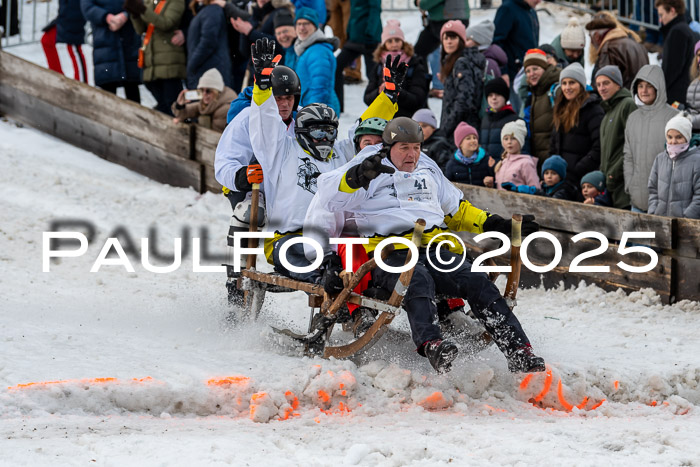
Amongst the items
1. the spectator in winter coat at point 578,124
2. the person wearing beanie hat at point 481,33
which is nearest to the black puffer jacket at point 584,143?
the spectator in winter coat at point 578,124

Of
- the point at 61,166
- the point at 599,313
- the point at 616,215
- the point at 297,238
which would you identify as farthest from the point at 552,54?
the point at 61,166

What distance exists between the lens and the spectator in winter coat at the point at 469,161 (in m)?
8.90

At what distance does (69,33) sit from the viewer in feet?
40.9

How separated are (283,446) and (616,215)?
396 cm

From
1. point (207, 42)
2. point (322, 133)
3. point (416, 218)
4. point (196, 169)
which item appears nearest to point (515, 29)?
point (207, 42)

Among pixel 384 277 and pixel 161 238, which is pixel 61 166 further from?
pixel 384 277

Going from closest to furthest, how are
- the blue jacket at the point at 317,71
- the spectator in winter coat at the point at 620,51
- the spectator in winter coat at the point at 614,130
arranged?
the spectator in winter coat at the point at 614,130, the spectator in winter coat at the point at 620,51, the blue jacket at the point at 317,71

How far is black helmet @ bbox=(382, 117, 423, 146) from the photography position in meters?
5.86

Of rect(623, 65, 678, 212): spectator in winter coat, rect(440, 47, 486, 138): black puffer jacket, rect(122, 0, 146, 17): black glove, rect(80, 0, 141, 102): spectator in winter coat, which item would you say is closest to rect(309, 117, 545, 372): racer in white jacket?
rect(623, 65, 678, 212): spectator in winter coat

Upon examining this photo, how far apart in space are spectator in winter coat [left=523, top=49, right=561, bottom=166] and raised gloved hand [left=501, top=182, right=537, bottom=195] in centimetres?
42

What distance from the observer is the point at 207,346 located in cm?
636

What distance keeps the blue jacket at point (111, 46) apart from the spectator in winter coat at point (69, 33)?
79 centimetres

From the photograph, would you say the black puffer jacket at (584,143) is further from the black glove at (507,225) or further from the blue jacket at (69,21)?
the blue jacket at (69,21)

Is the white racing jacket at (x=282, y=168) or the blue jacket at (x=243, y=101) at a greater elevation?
the blue jacket at (x=243, y=101)
